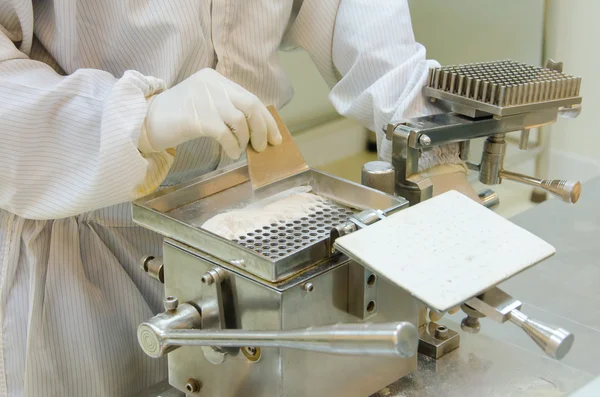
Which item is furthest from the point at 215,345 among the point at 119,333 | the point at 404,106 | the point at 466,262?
the point at 404,106

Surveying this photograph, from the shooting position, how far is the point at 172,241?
28.8 inches

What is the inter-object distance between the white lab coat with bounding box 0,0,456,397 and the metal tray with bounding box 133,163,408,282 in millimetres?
50

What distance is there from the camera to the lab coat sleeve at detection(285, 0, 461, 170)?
1.02m

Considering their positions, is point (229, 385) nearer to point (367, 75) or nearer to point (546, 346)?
point (546, 346)

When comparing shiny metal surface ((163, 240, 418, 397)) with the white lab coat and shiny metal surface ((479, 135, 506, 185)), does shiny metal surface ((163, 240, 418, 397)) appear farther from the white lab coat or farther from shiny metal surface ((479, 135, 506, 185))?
shiny metal surface ((479, 135, 506, 185))

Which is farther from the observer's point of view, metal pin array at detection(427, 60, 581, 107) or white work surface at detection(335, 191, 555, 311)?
metal pin array at detection(427, 60, 581, 107)

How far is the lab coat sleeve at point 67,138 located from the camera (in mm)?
748

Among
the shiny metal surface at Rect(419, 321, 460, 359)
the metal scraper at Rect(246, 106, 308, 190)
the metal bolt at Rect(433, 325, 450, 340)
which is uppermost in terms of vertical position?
the metal scraper at Rect(246, 106, 308, 190)

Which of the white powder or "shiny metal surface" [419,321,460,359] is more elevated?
the white powder

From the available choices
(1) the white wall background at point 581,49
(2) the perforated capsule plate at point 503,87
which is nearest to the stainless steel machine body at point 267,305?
(2) the perforated capsule plate at point 503,87

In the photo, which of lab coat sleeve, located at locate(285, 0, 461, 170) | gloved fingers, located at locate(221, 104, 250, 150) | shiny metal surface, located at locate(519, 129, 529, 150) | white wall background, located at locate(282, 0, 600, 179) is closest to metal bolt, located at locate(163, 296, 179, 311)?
gloved fingers, located at locate(221, 104, 250, 150)

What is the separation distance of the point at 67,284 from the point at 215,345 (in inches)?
13.3

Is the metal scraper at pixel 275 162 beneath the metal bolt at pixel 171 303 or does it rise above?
above

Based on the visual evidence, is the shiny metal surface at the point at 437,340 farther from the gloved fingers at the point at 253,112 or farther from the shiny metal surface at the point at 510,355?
the gloved fingers at the point at 253,112
